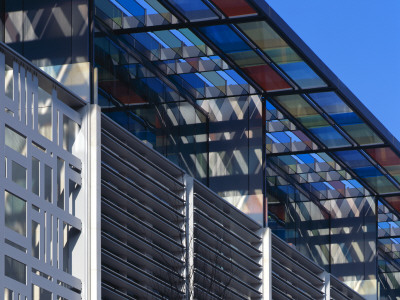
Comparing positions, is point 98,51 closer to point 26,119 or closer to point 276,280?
A: point 26,119

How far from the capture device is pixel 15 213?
22.2 m

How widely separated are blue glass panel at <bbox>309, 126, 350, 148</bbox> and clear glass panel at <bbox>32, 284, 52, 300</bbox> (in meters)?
14.6

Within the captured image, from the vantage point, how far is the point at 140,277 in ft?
85.9

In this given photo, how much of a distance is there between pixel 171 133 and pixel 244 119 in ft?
16.4

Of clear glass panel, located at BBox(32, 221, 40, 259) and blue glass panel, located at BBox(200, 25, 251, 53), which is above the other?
blue glass panel, located at BBox(200, 25, 251, 53)

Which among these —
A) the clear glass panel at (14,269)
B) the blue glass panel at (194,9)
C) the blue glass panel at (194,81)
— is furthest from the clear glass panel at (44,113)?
the blue glass panel at (194,81)

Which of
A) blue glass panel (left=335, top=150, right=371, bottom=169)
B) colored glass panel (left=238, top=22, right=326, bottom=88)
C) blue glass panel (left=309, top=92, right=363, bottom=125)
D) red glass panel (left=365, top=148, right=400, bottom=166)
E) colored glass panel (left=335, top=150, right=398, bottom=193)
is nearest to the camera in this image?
colored glass panel (left=238, top=22, right=326, bottom=88)

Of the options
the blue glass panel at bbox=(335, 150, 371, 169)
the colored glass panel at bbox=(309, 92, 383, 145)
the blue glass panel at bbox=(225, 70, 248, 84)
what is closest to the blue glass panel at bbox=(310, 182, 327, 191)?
the blue glass panel at bbox=(335, 150, 371, 169)

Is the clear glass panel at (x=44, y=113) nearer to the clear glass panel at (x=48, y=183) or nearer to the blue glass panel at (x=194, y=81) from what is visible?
the clear glass panel at (x=48, y=183)

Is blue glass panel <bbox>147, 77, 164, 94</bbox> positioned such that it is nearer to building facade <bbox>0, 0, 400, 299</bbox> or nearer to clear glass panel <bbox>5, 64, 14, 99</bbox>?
building facade <bbox>0, 0, 400, 299</bbox>

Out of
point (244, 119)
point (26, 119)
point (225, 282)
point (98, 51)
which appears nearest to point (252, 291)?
point (225, 282)

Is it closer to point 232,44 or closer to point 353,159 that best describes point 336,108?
point 353,159

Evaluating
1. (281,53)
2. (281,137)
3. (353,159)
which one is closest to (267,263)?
(281,137)

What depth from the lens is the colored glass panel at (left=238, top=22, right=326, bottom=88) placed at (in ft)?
98.5
